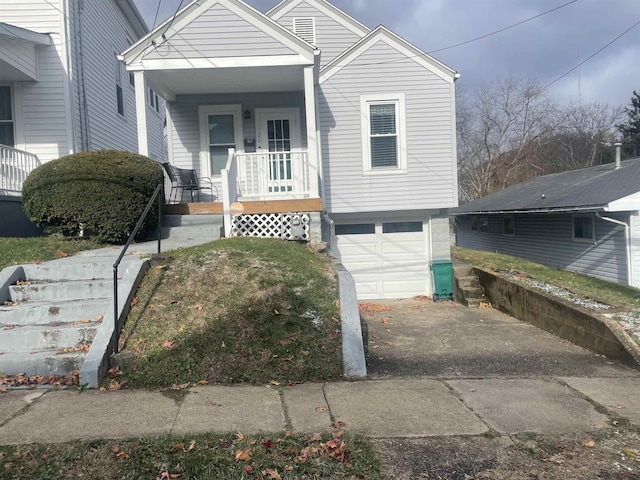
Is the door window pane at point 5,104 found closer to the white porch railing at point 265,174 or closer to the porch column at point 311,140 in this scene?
the white porch railing at point 265,174

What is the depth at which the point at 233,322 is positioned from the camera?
5.65m

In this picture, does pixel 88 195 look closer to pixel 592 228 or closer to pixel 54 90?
pixel 54 90

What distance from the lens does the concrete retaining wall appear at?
5.98m

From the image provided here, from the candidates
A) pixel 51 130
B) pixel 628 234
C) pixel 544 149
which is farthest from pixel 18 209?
pixel 544 149

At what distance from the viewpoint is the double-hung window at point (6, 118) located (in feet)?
37.9

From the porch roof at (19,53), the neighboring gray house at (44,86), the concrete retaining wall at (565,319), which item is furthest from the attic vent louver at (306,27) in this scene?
the concrete retaining wall at (565,319)

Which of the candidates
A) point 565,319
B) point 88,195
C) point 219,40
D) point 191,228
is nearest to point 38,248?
point 88,195

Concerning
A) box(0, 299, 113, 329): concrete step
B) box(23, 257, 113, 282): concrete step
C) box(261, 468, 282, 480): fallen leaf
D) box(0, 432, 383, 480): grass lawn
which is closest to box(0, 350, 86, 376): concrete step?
box(0, 299, 113, 329): concrete step

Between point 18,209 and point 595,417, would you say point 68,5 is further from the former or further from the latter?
point 595,417

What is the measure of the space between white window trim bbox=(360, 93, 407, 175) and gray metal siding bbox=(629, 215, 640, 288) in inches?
227

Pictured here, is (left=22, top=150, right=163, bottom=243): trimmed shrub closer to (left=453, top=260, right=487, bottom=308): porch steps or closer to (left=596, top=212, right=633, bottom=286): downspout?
(left=453, top=260, right=487, bottom=308): porch steps

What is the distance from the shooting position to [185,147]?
12.4 m

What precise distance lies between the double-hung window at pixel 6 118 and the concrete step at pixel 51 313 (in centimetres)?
758

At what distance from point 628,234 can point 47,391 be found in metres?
12.8
